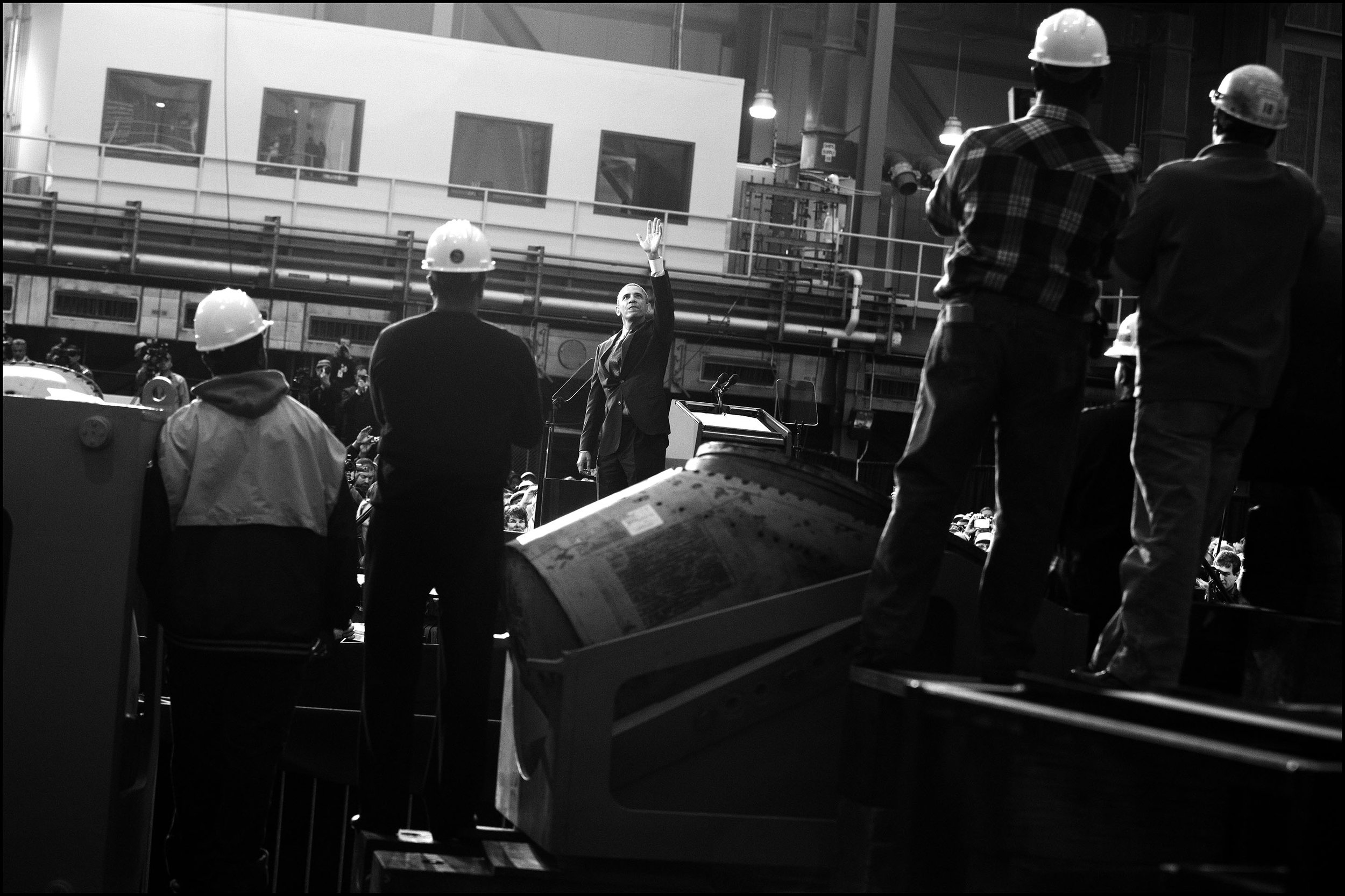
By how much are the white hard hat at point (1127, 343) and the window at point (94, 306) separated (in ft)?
57.9

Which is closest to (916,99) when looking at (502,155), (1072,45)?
(502,155)

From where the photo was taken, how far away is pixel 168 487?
13.1 feet

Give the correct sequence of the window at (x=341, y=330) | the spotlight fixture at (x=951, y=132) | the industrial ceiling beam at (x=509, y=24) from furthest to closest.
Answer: the industrial ceiling beam at (x=509, y=24) < the spotlight fixture at (x=951, y=132) < the window at (x=341, y=330)

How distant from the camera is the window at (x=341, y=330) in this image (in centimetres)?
2061

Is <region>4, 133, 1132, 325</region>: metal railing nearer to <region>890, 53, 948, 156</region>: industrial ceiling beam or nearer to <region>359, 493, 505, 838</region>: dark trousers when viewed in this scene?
<region>890, 53, 948, 156</region>: industrial ceiling beam

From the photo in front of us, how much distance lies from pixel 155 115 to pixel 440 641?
20.1m

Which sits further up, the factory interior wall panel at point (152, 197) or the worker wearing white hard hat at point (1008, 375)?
the factory interior wall panel at point (152, 197)

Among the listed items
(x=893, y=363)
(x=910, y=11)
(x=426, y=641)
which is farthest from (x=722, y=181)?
(x=426, y=641)

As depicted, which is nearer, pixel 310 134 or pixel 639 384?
pixel 639 384

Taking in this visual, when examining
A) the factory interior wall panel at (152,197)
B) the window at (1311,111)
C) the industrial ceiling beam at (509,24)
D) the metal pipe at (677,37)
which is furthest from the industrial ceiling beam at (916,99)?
the factory interior wall panel at (152,197)

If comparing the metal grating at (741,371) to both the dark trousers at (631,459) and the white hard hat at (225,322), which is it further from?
the white hard hat at (225,322)

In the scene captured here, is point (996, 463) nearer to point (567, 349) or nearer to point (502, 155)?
point (567, 349)

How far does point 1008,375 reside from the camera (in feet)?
12.3

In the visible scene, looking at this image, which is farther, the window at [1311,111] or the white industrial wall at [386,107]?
the window at [1311,111]
